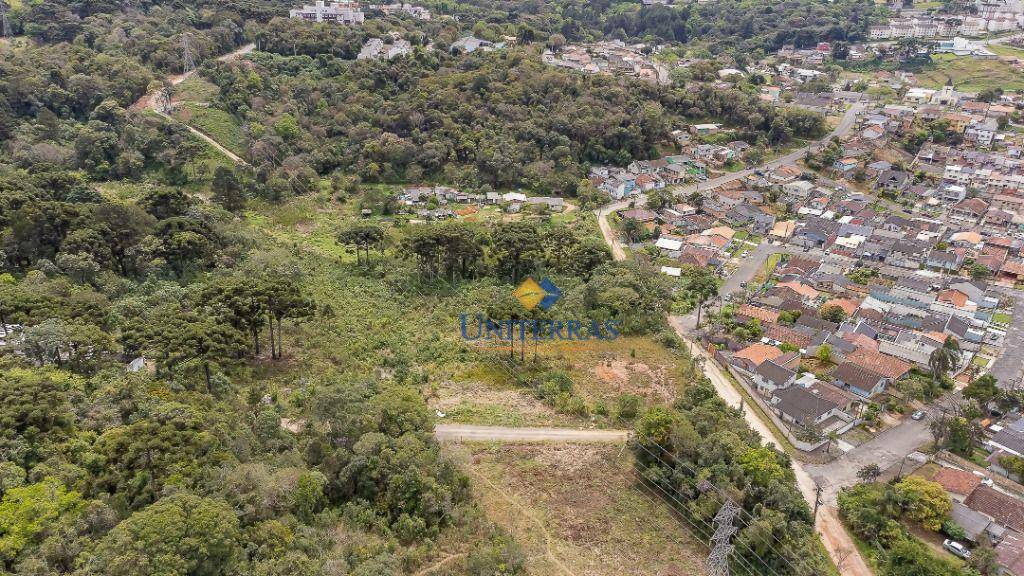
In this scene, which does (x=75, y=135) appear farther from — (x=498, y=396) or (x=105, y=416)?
(x=498, y=396)

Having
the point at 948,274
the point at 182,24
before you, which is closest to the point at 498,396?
the point at 948,274

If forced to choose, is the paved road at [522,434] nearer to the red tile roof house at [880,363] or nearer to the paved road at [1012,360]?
the red tile roof house at [880,363]

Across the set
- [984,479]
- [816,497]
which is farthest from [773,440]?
[984,479]

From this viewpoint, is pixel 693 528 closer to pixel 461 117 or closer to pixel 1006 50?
pixel 461 117

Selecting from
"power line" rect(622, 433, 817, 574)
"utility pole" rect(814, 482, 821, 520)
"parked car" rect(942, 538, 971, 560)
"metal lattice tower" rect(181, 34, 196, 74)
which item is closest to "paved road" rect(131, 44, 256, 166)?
"metal lattice tower" rect(181, 34, 196, 74)

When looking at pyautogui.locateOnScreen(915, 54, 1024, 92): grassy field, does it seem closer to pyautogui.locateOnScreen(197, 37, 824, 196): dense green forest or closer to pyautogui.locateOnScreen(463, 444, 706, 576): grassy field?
pyautogui.locateOnScreen(197, 37, 824, 196): dense green forest

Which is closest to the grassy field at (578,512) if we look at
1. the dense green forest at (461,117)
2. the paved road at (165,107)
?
the dense green forest at (461,117)
